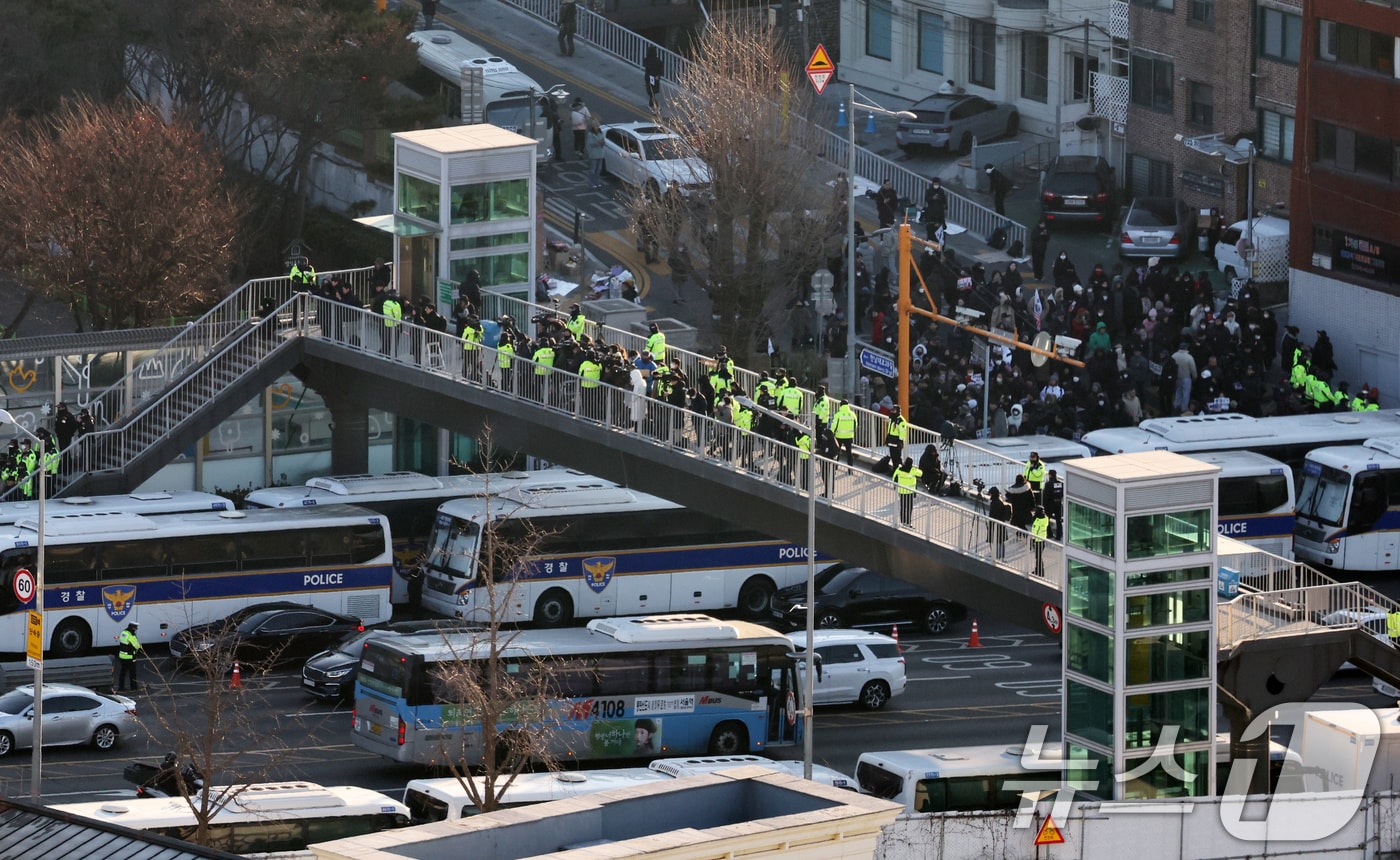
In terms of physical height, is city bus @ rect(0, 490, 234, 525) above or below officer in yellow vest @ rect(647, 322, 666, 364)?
below

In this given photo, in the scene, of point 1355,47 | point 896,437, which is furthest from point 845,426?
point 1355,47

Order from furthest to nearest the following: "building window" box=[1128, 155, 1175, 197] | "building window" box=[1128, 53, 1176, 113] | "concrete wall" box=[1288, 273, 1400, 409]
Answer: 1. "building window" box=[1128, 155, 1175, 197]
2. "building window" box=[1128, 53, 1176, 113]
3. "concrete wall" box=[1288, 273, 1400, 409]

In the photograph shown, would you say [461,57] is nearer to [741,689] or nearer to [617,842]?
[741,689]

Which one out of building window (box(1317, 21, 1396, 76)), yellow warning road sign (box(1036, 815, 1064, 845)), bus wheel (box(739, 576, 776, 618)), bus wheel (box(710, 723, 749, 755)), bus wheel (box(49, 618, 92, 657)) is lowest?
bus wheel (box(739, 576, 776, 618))

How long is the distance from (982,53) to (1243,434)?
29409 millimetres

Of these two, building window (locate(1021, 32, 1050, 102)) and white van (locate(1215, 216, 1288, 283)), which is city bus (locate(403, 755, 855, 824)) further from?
building window (locate(1021, 32, 1050, 102))

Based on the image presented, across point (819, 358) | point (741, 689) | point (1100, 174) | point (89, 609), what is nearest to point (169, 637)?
point (89, 609)

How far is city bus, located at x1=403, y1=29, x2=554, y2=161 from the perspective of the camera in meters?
80.9

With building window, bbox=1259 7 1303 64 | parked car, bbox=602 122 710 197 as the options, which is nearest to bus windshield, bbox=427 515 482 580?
parked car, bbox=602 122 710 197

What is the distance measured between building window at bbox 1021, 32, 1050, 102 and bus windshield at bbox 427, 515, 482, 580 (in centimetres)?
3378

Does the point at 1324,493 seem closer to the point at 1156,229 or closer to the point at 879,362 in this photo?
the point at 879,362

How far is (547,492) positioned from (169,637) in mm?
8238

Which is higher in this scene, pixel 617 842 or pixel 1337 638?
pixel 617 842

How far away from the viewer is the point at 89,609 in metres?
54.9
